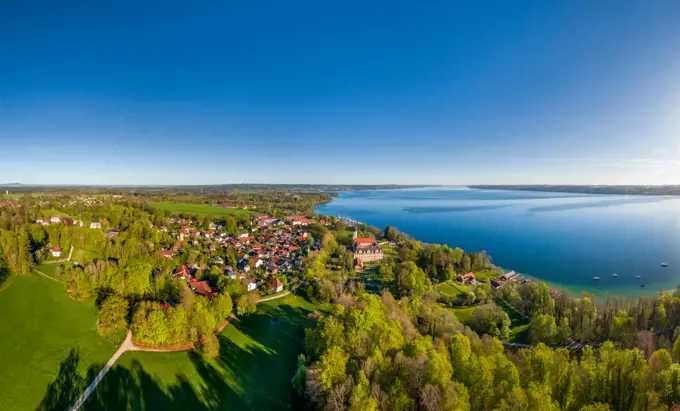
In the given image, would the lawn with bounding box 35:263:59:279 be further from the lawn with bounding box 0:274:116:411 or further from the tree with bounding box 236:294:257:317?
the tree with bounding box 236:294:257:317

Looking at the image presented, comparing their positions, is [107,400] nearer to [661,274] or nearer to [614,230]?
[661,274]

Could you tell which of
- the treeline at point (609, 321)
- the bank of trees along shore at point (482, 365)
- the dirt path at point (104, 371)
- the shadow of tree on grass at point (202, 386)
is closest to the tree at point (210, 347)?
the shadow of tree on grass at point (202, 386)

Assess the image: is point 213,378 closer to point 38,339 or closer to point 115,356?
→ point 115,356

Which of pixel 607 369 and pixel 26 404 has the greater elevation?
pixel 607 369

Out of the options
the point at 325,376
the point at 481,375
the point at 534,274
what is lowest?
the point at 534,274

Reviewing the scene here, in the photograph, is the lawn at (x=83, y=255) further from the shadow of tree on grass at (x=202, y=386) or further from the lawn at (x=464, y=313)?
the lawn at (x=464, y=313)

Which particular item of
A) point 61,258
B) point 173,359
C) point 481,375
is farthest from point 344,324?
point 61,258
